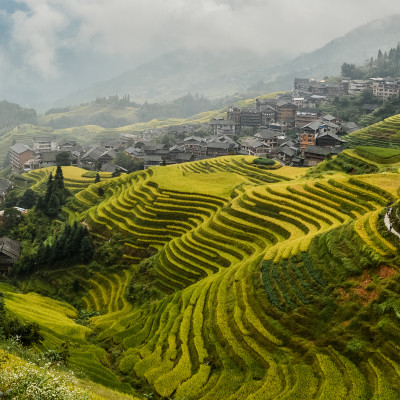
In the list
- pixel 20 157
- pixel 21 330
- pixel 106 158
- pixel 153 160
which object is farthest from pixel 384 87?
pixel 21 330

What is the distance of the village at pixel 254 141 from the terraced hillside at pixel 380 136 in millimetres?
2647

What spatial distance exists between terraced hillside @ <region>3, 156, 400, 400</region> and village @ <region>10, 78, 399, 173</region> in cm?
2730

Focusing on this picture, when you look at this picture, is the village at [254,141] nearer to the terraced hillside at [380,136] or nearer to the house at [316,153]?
the house at [316,153]

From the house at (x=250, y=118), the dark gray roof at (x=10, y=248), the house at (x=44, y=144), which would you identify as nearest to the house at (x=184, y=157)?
the house at (x=250, y=118)

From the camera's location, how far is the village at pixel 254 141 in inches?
2397

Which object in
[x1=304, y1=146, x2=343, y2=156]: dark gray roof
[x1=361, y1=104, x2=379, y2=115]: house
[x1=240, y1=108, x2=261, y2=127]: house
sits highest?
[x1=240, y1=108, x2=261, y2=127]: house

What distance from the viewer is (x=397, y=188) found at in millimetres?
24844

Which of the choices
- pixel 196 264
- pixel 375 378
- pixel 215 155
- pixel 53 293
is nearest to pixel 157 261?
pixel 196 264

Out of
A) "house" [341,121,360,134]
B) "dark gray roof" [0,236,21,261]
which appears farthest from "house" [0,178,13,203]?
"house" [341,121,360,134]

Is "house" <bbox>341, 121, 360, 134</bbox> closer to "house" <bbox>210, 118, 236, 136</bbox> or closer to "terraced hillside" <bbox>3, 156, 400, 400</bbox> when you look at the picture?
"house" <bbox>210, 118, 236, 136</bbox>

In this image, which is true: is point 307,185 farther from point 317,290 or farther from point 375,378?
point 375,378

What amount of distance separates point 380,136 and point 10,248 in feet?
137

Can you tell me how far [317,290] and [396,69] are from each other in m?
103

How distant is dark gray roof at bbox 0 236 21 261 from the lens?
3425 cm
